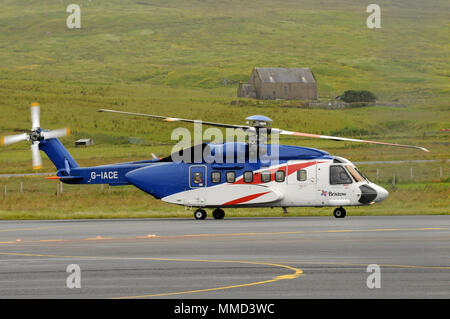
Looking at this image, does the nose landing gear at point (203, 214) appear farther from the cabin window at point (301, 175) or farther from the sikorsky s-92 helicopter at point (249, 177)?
the cabin window at point (301, 175)

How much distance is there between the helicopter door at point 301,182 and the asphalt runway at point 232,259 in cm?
181

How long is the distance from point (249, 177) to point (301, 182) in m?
2.23

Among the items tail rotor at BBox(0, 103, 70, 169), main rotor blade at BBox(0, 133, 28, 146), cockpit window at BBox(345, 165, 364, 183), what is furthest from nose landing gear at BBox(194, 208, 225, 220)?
Result: main rotor blade at BBox(0, 133, 28, 146)

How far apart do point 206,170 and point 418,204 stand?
11.8 meters

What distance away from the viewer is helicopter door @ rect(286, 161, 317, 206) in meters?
35.4

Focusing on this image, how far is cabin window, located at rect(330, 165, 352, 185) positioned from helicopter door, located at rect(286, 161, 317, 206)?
719 mm

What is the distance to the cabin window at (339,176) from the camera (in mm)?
35031

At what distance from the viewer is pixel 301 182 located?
35500mm

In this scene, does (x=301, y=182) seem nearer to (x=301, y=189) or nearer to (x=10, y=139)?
(x=301, y=189)

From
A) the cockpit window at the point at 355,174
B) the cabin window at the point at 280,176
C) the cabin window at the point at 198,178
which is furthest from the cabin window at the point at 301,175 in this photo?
the cabin window at the point at 198,178

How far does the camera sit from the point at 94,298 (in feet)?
49.0

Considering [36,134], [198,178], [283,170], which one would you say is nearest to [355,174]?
[283,170]

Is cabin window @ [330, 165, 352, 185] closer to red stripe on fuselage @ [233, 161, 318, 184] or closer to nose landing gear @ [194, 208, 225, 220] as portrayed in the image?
red stripe on fuselage @ [233, 161, 318, 184]
